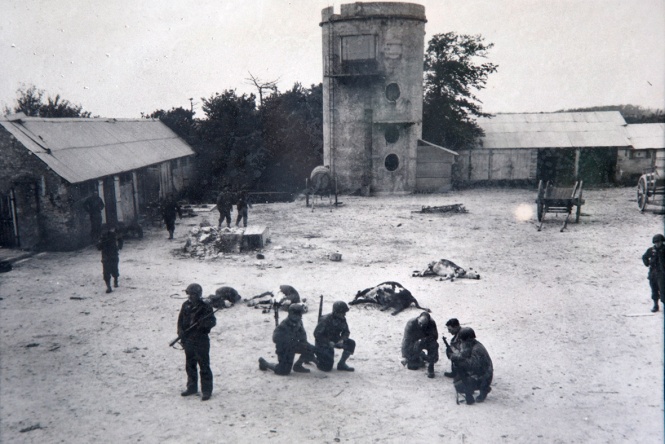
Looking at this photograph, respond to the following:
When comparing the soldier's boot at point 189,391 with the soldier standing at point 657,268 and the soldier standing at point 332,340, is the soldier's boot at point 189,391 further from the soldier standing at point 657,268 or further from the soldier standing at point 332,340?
the soldier standing at point 657,268

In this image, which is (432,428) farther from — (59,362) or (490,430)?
(59,362)

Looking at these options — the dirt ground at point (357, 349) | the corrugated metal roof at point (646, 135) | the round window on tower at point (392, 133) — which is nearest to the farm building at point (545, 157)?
the corrugated metal roof at point (646, 135)

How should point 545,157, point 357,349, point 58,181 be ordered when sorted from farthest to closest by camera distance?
point 545,157
point 58,181
point 357,349

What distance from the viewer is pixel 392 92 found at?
2866 cm

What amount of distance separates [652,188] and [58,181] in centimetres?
2202

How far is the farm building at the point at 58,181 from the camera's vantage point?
16141 mm

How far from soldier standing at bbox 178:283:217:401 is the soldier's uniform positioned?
3.49 meters

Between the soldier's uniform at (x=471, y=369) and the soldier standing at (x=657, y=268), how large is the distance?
5.17 meters

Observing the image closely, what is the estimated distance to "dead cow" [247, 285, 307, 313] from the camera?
34.6 ft

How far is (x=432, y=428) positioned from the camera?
253 inches

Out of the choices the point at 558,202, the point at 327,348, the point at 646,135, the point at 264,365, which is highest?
the point at 646,135

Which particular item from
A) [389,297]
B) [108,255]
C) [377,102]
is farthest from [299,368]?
[377,102]

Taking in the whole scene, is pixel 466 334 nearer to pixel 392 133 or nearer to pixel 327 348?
pixel 327 348

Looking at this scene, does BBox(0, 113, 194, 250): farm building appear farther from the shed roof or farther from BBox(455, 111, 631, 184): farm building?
the shed roof
